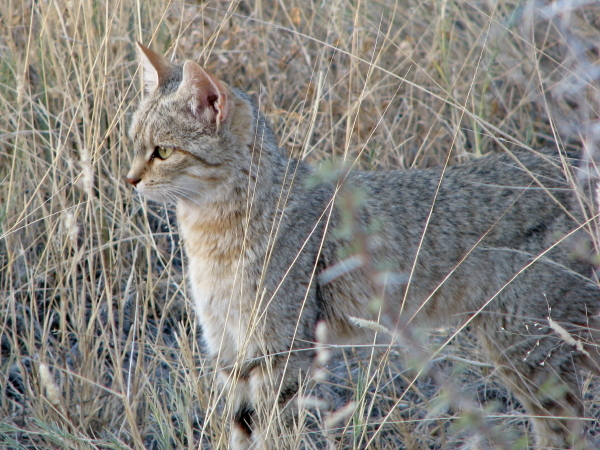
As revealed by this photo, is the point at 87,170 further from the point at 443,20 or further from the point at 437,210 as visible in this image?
the point at 443,20

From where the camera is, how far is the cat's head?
3.15 m

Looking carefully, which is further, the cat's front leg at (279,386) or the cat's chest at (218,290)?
the cat's chest at (218,290)

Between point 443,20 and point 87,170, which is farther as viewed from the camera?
point 443,20

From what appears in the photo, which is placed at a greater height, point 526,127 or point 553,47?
point 553,47

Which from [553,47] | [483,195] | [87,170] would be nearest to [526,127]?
[553,47]

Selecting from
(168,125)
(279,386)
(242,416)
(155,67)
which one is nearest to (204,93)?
(168,125)

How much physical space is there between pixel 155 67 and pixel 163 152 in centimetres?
45

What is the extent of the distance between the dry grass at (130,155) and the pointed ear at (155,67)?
9.3 inches

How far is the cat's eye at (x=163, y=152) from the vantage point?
320 cm

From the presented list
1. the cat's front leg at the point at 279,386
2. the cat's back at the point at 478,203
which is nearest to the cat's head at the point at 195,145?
the cat's back at the point at 478,203

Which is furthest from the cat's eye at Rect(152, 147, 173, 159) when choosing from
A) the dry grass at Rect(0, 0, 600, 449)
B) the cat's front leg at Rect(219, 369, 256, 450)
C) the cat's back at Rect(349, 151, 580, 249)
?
the cat's front leg at Rect(219, 369, 256, 450)

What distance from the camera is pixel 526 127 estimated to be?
5180 mm

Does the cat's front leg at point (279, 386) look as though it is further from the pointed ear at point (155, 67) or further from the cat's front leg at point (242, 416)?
the pointed ear at point (155, 67)

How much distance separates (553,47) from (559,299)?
2.85m
